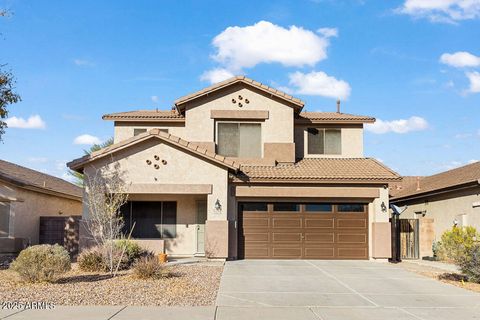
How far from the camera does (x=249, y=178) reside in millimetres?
21516

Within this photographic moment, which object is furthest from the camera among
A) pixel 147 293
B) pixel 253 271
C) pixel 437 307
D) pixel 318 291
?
pixel 253 271

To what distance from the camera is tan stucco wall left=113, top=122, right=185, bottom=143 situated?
25047mm

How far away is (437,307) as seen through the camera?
12.0 metres

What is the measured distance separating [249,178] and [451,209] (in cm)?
932

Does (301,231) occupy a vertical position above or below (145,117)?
below

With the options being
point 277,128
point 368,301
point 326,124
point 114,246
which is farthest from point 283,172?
point 368,301

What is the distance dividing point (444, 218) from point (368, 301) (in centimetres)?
1321

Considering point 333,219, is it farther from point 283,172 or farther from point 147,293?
point 147,293

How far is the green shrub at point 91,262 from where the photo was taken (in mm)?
17219

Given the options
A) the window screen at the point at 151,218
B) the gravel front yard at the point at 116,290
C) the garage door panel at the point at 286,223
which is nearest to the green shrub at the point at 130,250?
the gravel front yard at the point at 116,290

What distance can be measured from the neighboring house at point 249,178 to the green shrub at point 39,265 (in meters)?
6.51

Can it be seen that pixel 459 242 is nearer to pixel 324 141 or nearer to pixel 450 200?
pixel 450 200

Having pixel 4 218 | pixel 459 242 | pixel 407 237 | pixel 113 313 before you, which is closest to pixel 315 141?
pixel 407 237

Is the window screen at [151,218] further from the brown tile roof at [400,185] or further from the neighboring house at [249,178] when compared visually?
the brown tile roof at [400,185]
